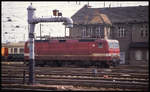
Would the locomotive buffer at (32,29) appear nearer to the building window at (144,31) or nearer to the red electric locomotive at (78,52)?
the red electric locomotive at (78,52)

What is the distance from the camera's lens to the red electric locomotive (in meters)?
28.1

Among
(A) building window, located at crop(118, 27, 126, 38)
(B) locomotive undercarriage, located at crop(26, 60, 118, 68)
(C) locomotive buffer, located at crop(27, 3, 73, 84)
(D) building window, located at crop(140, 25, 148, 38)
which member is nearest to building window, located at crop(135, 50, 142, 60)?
(D) building window, located at crop(140, 25, 148, 38)

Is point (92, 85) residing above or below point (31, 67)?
below

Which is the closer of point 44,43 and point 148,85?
point 148,85

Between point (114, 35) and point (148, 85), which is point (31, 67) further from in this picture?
point (114, 35)

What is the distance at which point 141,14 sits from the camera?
37.2 metres

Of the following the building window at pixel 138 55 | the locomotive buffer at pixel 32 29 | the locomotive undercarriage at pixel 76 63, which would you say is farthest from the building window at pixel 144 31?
the locomotive buffer at pixel 32 29

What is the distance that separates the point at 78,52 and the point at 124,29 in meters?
10.1

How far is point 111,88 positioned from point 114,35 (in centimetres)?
2310

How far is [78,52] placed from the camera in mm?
28922

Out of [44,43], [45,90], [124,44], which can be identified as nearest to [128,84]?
[45,90]

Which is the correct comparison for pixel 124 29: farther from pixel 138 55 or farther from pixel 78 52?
pixel 78 52

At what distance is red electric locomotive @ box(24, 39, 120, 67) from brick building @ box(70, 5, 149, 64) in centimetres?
527

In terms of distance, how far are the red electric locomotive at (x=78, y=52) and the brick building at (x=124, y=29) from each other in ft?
17.3
